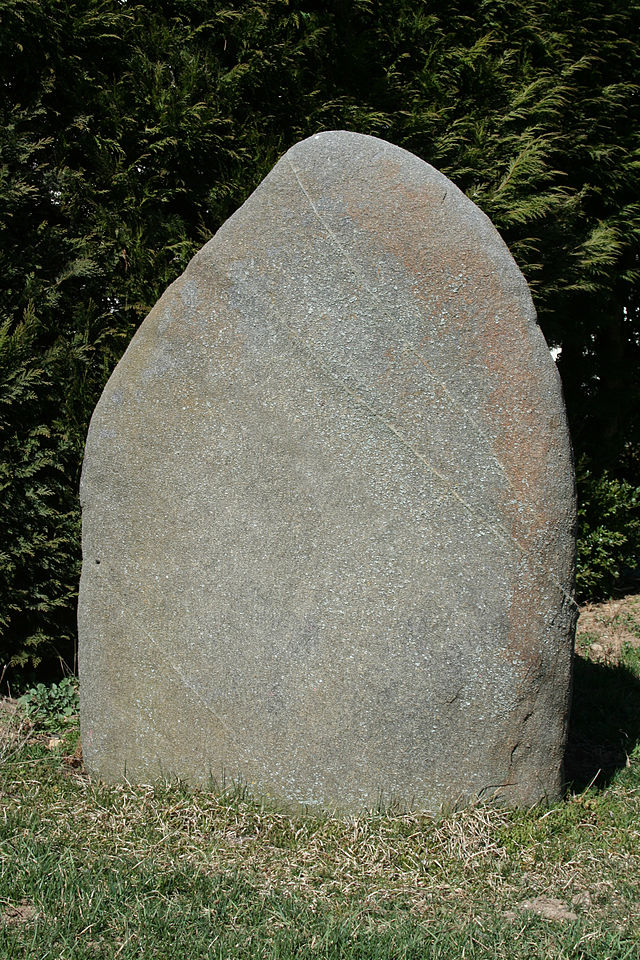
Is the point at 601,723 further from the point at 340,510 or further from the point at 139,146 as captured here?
the point at 139,146

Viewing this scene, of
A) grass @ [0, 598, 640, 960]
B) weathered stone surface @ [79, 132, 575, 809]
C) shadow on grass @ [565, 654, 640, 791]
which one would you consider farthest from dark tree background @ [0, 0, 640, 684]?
shadow on grass @ [565, 654, 640, 791]

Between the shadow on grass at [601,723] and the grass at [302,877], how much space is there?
0.16 m

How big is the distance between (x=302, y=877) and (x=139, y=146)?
340 centimetres

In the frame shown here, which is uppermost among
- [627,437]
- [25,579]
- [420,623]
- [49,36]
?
[49,36]

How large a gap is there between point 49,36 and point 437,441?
2.78 metres

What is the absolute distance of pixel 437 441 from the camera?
283cm

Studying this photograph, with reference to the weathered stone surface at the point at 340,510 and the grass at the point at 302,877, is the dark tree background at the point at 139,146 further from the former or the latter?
the grass at the point at 302,877

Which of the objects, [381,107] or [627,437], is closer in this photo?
[381,107]

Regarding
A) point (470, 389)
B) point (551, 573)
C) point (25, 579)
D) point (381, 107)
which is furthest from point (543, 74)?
point (25, 579)

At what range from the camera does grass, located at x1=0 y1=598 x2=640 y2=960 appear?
7.34ft

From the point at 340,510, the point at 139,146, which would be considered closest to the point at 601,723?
the point at 340,510

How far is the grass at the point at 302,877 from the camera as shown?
2.24 m

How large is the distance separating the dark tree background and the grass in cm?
148

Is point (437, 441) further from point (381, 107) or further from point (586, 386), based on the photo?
point (586, 386)
